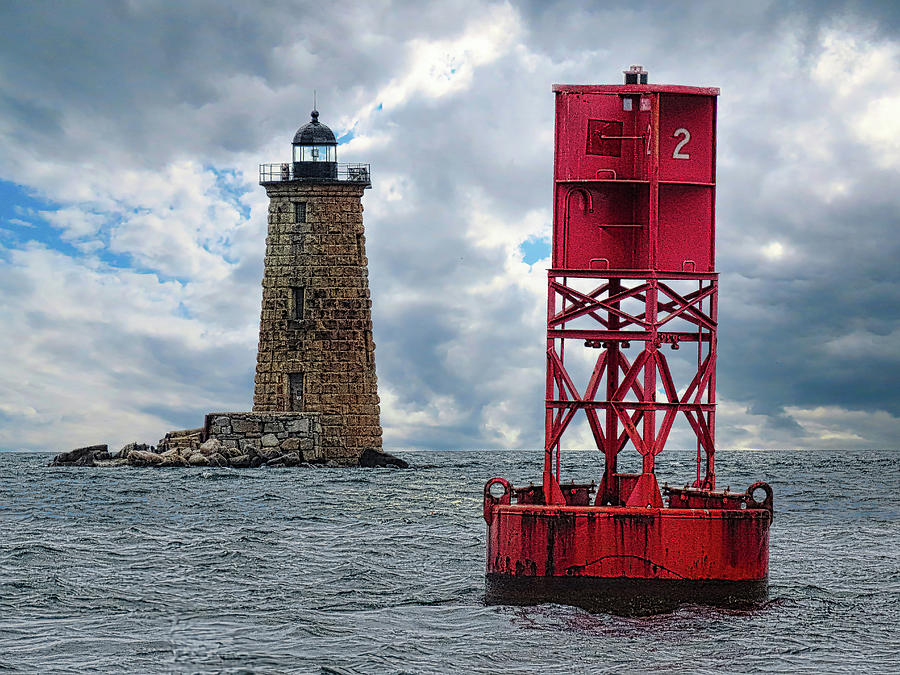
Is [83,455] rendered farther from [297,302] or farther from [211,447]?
[297,302]

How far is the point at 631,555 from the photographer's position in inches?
640

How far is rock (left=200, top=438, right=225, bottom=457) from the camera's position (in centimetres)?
5881

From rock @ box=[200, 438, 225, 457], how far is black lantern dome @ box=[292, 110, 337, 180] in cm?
1359

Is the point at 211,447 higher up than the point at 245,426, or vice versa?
the point at 245,426

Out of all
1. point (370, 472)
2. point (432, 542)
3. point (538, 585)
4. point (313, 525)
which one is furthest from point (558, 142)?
point (370, 472)

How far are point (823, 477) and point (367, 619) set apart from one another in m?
54.0

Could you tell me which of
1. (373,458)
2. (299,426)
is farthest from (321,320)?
(373,458)

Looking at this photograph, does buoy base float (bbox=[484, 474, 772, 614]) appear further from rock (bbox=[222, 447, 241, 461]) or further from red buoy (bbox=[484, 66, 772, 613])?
rock (bbox=[222, 447, 241, 461])

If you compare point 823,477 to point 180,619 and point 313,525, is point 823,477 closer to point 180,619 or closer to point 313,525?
point 313,525

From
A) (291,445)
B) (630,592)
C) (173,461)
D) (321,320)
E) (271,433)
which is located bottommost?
(630,592)

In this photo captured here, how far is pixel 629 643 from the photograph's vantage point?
48.7 ft

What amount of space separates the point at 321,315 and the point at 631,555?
43945 mm

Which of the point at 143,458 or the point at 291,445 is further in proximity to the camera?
the point at 143,458

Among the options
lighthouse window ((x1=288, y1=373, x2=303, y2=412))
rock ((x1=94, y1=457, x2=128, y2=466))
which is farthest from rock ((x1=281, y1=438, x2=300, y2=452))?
rock ((x1=94, y1=457, x2=128, y2=466))
